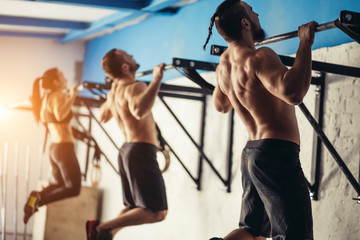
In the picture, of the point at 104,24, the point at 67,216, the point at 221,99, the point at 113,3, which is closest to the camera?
the point at 221,99

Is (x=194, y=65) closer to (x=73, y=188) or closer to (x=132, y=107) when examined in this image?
(x=132, y=107)

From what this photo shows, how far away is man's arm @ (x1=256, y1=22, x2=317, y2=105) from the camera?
2207 mm

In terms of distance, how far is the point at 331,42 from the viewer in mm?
3268

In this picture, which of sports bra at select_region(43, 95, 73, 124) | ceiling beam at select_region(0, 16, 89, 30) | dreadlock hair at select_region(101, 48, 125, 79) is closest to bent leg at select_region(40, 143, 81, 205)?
sports bra at select_region(43, 95, 73, 124)

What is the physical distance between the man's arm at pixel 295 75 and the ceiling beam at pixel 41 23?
184 inches

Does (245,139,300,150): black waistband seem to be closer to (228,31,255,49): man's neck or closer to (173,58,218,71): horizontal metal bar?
(228,31,255,49): man's neck

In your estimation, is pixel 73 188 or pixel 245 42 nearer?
pixel 245 42

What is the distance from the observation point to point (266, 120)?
2.46m

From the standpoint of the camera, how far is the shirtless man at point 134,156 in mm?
3859

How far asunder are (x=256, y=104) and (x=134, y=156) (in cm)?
162

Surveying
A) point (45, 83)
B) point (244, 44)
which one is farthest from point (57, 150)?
point (244, 44)

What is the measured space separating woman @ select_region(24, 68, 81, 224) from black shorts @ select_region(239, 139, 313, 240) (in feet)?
9.70

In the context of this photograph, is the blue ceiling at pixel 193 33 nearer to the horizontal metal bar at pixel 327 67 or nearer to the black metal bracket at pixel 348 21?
the horizontal metal bar at pixel 327 67

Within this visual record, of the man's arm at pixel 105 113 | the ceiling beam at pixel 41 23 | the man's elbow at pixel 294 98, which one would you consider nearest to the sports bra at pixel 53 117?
the man's arm at pixel 105 113
